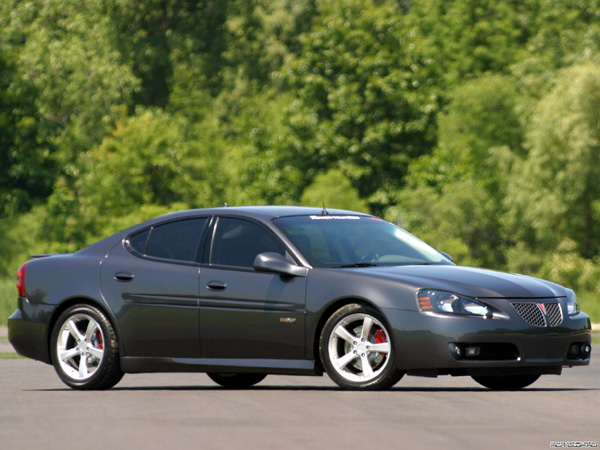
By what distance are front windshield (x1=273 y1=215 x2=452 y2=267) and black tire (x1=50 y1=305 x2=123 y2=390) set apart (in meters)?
1.67

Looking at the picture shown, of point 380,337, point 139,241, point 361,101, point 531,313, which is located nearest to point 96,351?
point 139,241

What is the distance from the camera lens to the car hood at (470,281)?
10.8m

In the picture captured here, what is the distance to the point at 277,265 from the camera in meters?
11.1

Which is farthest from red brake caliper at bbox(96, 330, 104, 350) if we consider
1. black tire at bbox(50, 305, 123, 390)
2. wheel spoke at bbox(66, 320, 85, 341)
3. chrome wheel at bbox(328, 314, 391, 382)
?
chrome wheel at bbox(328, 314, 391, 382)

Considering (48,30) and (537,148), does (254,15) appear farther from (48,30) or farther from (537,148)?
(537,148)

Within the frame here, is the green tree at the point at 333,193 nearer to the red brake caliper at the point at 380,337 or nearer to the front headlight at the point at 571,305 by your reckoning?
the front headlight at the point at 571,305

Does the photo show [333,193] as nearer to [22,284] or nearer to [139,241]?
[22,284]

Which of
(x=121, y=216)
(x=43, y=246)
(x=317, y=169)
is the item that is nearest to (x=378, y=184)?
(x=317, y=169)

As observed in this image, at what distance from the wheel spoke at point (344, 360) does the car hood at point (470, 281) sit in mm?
627

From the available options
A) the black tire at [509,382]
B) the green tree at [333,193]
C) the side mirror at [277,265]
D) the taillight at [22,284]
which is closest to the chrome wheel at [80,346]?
the taillight at [22,284]

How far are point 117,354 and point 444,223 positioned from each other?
43819 millimetres

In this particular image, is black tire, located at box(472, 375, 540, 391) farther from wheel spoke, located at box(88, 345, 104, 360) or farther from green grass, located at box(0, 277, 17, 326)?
green grass, located at box(0, 277, 17, 326)
